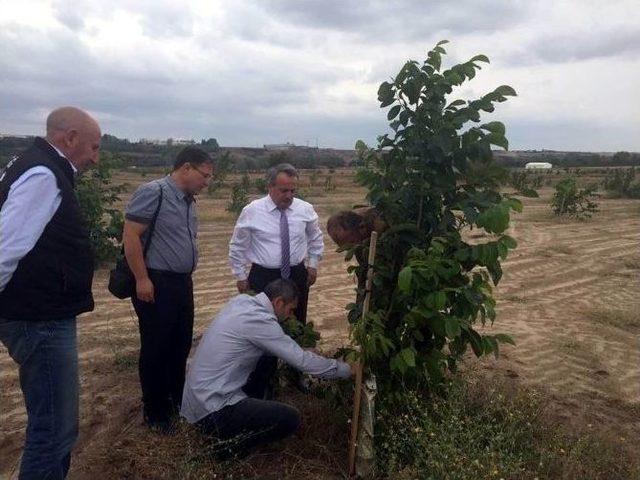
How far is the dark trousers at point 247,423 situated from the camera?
10.6ft

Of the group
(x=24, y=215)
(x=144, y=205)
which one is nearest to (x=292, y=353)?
(x=144, y=205)

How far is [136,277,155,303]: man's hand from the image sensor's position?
3.40 metres

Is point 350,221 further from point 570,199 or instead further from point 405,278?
point 570,199

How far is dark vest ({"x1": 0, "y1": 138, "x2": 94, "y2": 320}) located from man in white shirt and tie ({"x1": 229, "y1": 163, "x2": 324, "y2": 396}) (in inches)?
71.4

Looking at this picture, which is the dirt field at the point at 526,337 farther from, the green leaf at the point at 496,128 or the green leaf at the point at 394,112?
the green leaf at the point at 394,112

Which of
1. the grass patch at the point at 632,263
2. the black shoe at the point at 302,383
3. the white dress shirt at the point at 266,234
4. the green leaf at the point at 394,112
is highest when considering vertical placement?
the green leaf at the point at 394,112

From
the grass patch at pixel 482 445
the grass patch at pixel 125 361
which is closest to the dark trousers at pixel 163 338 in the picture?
the grass patch at pixel 125 361

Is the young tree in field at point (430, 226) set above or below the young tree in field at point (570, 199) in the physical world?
above

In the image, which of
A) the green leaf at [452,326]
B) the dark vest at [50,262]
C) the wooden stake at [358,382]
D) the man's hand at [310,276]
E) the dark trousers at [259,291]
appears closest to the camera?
the dark vest at [50,262]

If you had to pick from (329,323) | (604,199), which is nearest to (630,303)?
(329,323)

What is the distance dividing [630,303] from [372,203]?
6160 mm

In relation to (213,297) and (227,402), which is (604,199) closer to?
(213,297)

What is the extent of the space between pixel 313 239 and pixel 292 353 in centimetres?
149

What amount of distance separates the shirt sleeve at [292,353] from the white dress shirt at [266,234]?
1082mm
